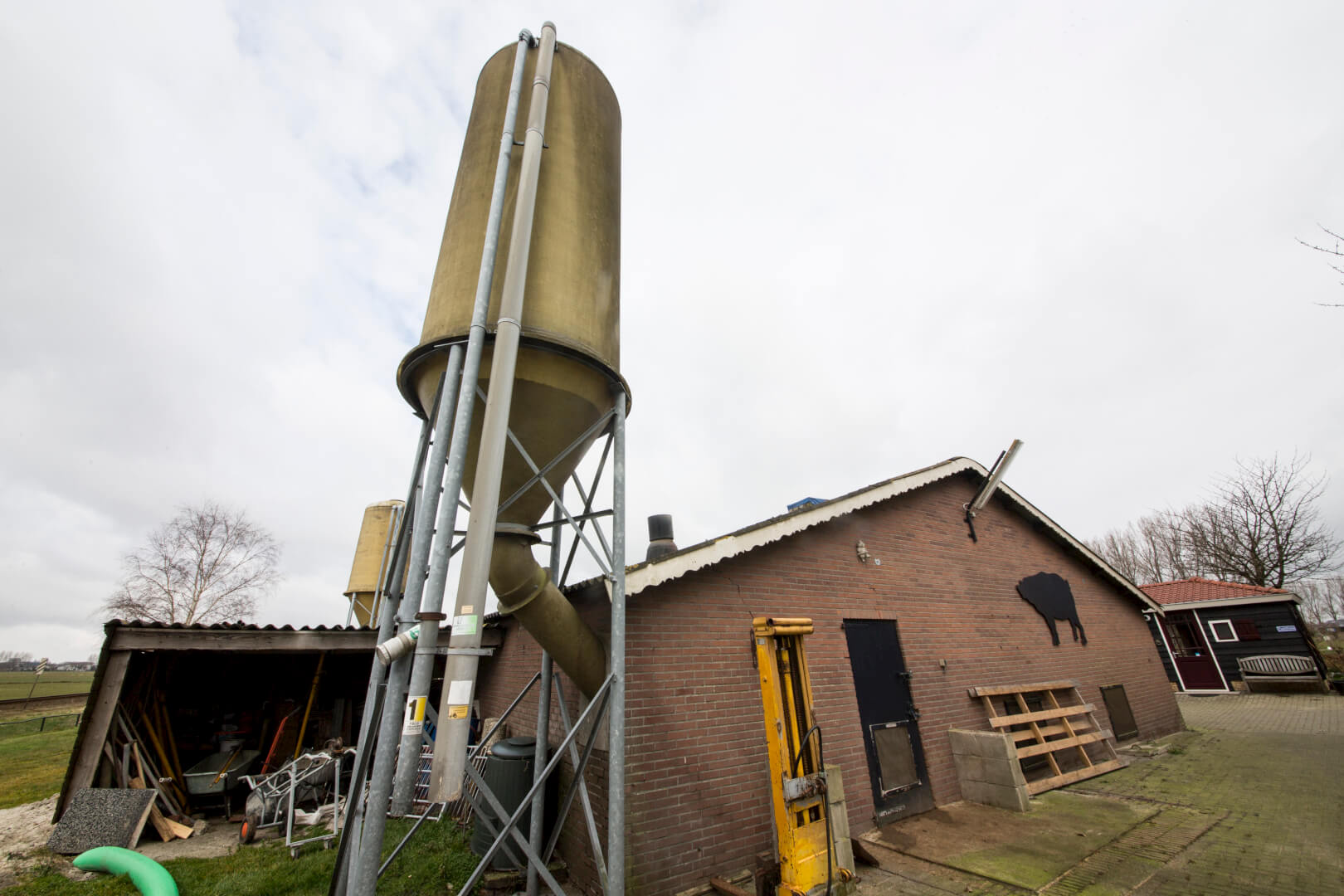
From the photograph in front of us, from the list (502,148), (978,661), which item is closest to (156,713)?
(502,148)

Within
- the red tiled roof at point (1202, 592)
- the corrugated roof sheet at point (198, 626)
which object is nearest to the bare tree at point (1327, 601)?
the red tiled roof at point (1202, 592)

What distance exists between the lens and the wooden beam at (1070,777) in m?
7.73

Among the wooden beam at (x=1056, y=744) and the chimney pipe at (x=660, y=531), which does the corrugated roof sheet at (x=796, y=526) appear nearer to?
the chimney pipe at (x=660, y=531)

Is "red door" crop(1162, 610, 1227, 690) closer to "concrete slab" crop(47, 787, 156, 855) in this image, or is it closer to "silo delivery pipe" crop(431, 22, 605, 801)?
"silo delivery pipe" crop(431, 22, 605, 801)

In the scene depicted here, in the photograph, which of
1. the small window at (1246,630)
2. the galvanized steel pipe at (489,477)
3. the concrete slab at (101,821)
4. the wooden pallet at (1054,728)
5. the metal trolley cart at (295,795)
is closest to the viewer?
the galvanized steel pipe at (489,477)

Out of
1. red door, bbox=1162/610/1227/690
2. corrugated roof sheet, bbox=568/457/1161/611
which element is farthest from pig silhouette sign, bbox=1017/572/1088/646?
red door, bbox=1162/610/1227/690

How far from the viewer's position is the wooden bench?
16917mm

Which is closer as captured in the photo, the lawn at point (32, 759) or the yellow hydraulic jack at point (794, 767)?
the yellow hydraulic jack at point (794, 767)

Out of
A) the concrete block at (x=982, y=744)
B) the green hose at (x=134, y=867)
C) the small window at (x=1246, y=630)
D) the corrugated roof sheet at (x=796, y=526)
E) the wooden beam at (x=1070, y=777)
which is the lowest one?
the wooden beam at (x=1070, y=777)

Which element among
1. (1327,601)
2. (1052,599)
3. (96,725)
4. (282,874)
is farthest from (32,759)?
(1327,601)

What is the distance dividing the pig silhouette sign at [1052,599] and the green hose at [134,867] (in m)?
12.6

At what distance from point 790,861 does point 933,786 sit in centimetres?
404

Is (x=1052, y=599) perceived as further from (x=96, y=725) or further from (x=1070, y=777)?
(x=96, y=725)

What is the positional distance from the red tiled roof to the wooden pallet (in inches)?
449
